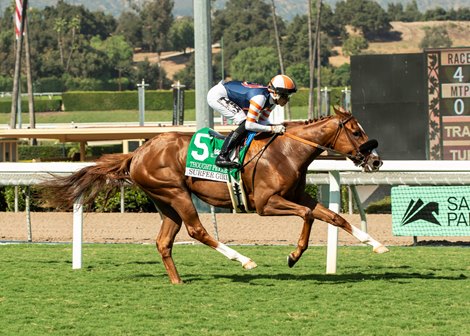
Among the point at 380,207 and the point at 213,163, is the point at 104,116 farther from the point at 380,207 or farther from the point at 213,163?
the point at 213,163

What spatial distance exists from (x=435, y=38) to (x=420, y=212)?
11291 cm

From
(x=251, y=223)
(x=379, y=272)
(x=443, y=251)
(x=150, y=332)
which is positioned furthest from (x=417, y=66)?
(x=150, y=332)

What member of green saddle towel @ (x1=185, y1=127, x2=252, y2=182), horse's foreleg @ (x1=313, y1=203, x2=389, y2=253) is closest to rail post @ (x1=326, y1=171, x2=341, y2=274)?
horse's foreleg @ (x1=313, y1=203, x2=389, y2=253)

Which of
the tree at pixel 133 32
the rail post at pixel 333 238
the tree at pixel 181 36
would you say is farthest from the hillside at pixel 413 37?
the rail post at pixel 333 238

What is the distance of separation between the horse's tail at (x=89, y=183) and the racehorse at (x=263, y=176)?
3 cm

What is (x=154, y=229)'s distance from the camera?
1377 centimetres

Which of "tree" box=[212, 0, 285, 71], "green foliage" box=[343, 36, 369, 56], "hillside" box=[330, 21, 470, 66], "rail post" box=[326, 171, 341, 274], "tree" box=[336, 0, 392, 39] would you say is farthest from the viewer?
"tree" box=[336, 0, 392, 39]

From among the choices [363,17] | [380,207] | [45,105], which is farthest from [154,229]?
[363,17]

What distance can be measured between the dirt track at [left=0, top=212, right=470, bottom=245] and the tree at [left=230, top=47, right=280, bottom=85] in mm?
77061

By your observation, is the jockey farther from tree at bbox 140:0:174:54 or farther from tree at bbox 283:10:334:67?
tree at bbox 140:0:174:54

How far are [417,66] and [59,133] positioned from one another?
8.01 meters

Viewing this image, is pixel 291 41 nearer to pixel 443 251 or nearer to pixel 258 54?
pixel 258 54

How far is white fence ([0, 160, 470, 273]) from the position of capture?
8477 millimetres

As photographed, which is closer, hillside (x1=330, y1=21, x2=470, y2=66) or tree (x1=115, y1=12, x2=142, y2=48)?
A: hillside (x1=330, y1=21, x2=470, y2=66)
